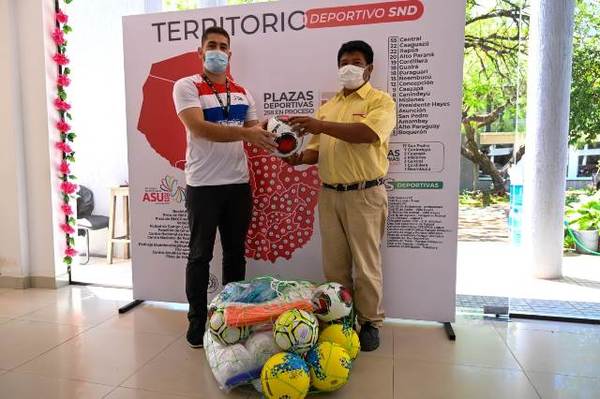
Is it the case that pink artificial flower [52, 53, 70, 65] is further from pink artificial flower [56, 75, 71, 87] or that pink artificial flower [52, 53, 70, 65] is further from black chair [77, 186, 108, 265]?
black chair [77, 186, 108, 265]

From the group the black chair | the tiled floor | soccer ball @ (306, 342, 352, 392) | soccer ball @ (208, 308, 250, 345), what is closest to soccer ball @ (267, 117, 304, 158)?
soccer ball @ (208, 308, 250, 345)

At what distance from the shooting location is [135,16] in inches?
113

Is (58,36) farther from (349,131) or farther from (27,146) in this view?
(349,131)

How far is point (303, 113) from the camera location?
2.69 meters

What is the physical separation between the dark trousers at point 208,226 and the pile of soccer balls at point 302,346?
41 cm

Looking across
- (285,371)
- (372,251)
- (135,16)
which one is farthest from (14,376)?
(135,16)

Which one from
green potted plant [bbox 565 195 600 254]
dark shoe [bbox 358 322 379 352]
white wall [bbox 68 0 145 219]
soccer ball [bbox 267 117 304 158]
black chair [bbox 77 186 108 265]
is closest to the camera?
soccer ball [bbox 267 117 304 158]

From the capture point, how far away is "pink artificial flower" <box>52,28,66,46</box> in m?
3.42

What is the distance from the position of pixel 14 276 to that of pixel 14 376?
1.71 meters

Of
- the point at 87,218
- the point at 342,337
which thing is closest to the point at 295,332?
the point at 342,337

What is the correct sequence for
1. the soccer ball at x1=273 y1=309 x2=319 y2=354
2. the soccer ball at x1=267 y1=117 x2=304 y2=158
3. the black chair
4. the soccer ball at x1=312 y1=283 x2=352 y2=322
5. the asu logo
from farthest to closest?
1. the black chair
2. the asu logo
3. the soccer ball at x1=267 y1=117 x2=304 y2=158
4. the soccer ball at x1=312 y1=283 x2=352 y2=322
5. the soccer ball at x1=273 y1=309 x2=319 y2=354

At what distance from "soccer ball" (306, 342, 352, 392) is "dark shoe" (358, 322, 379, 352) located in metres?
0.47

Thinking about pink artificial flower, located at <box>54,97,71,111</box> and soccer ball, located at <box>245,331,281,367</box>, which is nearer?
soccer ball, located at <box>245,331,281,367</box>

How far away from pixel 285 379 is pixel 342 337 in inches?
16.3
